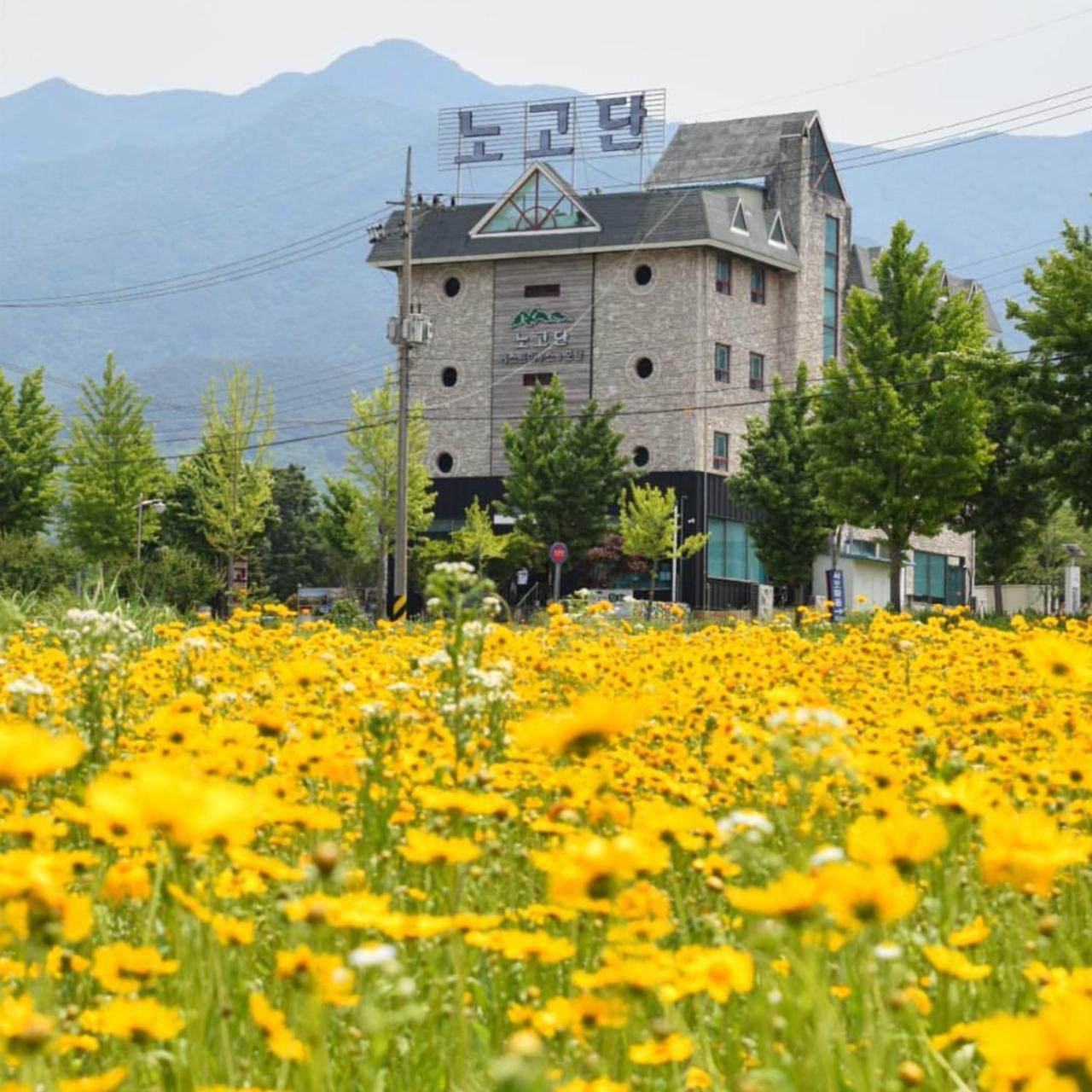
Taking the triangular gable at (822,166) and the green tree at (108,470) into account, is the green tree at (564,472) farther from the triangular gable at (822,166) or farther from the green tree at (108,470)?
the triangular gable at (822,166)

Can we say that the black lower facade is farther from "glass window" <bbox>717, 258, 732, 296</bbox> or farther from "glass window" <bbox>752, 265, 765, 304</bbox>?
"glass window" <bbox>752, 265, 765, 304</bbox>

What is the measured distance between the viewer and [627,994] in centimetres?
225

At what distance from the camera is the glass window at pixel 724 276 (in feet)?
198

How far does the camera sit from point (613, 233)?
196 ft

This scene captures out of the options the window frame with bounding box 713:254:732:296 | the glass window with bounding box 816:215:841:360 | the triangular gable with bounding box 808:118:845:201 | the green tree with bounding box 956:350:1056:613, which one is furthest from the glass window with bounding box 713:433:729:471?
the triangular gable with bounding box 808:118:845:201

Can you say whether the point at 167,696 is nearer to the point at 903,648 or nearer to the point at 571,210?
the point at 903,648

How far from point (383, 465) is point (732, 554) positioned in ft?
44.6

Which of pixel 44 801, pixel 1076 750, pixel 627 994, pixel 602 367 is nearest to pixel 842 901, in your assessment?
pixel 627 994

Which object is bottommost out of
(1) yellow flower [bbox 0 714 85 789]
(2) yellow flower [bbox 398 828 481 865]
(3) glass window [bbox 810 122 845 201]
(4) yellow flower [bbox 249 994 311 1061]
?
(4) yellow flower [bbox 249 994 311 1061]

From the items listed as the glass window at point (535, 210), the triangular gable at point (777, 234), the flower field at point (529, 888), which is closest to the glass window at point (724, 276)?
the triangular gable at point (777, 234)

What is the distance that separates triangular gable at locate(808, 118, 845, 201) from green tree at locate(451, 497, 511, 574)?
21.1 meters

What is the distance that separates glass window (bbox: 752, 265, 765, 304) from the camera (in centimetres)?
6228

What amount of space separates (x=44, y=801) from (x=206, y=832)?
351cm

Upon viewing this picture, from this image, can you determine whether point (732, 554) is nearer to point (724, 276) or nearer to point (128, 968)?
point (724, 276)
